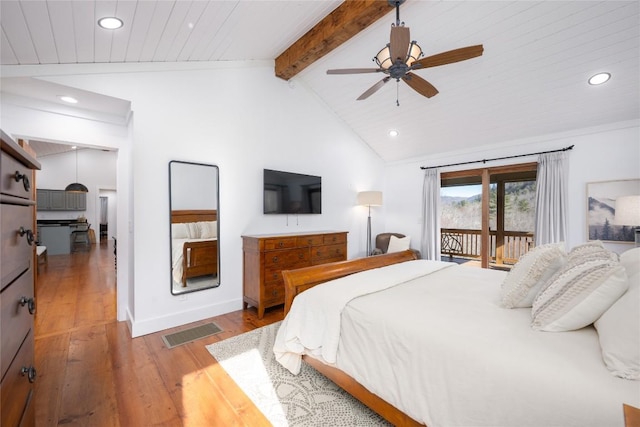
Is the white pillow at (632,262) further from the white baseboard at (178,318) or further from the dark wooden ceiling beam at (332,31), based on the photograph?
the white baseboard at (178,318)

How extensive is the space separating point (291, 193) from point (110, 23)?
264 cm

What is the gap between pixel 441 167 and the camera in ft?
17.1

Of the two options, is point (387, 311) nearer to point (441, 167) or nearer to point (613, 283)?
point (613, 283)

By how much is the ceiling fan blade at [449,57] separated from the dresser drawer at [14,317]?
2716 mm

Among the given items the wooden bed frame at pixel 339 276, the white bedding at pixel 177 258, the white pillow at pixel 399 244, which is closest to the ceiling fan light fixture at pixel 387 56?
the wooden bed frame at pixel 339 276

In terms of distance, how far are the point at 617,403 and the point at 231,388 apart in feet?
6.68

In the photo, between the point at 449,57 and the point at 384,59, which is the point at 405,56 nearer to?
the point at 384,59

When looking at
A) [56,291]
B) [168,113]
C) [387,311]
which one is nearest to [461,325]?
[387,311]

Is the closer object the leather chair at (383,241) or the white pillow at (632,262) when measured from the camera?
the white pillow at (632,262)

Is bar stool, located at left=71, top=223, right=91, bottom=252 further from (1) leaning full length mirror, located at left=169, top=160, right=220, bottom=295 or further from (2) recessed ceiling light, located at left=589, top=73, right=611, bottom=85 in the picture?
(2) recessed ceiling light, located at left=589, top=73, right=611, bottom=85

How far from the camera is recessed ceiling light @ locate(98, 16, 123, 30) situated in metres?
1.98

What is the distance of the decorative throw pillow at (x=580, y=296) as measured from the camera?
3.81 ft

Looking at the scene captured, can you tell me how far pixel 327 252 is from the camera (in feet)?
13.3

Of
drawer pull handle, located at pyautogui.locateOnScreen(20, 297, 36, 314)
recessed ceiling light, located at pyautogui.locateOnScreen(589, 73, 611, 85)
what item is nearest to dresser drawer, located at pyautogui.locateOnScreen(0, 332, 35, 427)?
drawer pull handle, located at pyautogui.locateOnScreen(20, 297, 36, 314)
